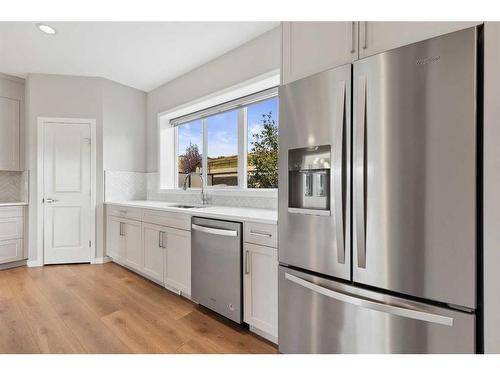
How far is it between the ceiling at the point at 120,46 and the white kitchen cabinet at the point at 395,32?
1.48m

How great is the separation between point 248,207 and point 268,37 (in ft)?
5.40

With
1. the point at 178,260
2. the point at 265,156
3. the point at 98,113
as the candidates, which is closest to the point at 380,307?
the point at 178,260

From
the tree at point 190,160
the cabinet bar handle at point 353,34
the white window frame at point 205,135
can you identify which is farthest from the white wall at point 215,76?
the cabinet bar handle at point 353,34

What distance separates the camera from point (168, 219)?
2666 millimetres

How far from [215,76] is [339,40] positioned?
81.1 inches

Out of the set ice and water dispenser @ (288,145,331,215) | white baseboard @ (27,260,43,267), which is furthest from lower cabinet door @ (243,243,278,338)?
white baseboard @ (27,260,43,267)

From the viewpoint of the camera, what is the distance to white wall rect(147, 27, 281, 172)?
8.49 feet

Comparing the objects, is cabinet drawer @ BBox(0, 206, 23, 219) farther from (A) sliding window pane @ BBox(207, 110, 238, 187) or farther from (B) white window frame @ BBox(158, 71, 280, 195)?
(A) sliding window pane @ BBox(207, 110, 238, 187)

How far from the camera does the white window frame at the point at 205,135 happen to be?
9.04 feet

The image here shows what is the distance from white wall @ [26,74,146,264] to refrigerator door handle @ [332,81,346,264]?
11.7ft

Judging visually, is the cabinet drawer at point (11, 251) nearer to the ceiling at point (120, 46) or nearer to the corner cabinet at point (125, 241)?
the corner cabinet at point (125, 241)

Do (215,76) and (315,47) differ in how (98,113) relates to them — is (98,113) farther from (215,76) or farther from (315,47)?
(315,47)
